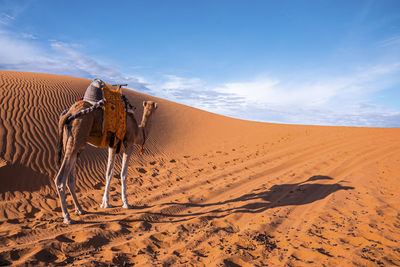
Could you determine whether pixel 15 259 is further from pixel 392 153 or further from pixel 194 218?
pixel 392 153

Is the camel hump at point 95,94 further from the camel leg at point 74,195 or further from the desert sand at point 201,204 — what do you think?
the desert sand at point 201,204

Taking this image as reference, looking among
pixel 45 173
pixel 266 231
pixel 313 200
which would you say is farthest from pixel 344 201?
pixel 45 173

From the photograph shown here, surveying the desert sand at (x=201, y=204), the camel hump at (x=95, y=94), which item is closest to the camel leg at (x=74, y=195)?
the desert sand at (x=201, y=204)

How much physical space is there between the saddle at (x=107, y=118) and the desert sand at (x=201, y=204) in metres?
1.78

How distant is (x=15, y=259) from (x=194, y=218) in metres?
3.35

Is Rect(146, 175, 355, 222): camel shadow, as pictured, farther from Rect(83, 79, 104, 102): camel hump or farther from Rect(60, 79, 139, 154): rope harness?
Rect(83, 79, 104, 102): camel hump

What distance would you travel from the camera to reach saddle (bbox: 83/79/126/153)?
569cm

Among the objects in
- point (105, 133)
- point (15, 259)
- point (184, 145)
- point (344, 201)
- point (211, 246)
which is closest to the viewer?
point (15, 259)

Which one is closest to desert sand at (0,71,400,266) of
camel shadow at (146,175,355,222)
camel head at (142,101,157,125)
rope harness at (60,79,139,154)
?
camel shadow at (146,175,355,222)

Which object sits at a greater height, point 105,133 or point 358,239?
point 105,133

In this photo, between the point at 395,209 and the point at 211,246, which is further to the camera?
the point at 395,209

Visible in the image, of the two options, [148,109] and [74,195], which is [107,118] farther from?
[74,195]

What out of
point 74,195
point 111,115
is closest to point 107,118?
point 111,115

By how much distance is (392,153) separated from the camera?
41.9ft
